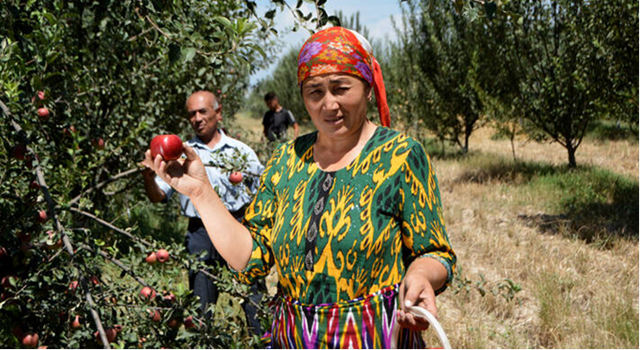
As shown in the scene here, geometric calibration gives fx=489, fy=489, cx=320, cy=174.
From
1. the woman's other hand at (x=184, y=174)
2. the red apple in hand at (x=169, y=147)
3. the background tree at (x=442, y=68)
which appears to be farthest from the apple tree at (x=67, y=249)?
the background tree at (x=442, y=68)

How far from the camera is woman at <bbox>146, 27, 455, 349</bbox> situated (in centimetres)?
120

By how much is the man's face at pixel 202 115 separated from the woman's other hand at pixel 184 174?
1.83 metres

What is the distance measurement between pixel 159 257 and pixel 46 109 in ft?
3.01

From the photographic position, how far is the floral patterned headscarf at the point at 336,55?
1.23 meters

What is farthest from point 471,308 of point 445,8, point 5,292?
point 445,8

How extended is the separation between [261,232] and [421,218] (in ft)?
1.50

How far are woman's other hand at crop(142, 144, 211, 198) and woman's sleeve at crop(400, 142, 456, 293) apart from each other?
519 mm

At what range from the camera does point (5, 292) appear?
183 centimetres

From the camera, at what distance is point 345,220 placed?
1213 millimetres

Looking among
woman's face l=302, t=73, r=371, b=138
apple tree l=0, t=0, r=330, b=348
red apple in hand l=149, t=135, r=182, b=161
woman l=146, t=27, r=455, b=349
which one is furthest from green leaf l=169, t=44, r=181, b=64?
woman's face l=302, t=73, r=371, b=138

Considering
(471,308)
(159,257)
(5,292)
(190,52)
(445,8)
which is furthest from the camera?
(445,8)

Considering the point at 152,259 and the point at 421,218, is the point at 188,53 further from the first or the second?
the point at 152,259

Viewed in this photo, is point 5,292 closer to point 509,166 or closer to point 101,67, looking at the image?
point 101,67

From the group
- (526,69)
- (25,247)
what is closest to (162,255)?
(25,247)
